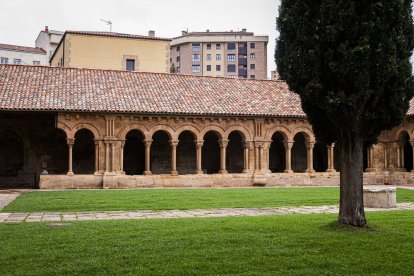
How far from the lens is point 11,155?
25.0 metres

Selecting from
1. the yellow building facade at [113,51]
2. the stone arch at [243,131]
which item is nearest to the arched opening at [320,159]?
the stone arch at [243,131]

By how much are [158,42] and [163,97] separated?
38.3 ft

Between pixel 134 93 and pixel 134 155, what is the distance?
373 centimetres

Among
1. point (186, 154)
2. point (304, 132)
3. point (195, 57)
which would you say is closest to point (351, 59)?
point (304, 132)

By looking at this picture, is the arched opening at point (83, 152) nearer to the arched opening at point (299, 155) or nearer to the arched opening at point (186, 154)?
the arched opening at point (186, 154)

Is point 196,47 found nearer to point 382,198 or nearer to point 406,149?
point 406,149

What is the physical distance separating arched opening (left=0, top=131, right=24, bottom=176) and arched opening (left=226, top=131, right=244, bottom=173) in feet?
35.5

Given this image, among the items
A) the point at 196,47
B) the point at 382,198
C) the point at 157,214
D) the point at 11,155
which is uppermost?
the point at 196,47

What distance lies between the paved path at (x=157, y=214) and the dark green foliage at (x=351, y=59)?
3.48 meters

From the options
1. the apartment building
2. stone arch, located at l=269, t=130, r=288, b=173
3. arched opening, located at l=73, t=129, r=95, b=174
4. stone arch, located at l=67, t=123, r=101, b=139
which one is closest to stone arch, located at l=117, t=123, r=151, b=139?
stone arch, located at l=67, t=123, r=101, b=139

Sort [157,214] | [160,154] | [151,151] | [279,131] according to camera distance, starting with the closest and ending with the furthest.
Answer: [157,214] < [279,131] < [151,151] < [160,154]

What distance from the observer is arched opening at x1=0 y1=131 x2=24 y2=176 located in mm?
24859

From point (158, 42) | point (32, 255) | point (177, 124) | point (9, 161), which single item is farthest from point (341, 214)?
point (158, 42)

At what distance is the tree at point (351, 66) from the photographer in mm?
8891
